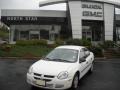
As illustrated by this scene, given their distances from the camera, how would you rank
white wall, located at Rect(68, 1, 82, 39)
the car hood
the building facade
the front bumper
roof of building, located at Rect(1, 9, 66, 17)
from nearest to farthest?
the front bumper < the car hood < white wall, located at Rect(68, 1, 82, 39) < the building facade < roof of building, located at Rect(1, 9, 66, 17)

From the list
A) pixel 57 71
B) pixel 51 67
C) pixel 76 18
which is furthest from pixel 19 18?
pixel 57 71

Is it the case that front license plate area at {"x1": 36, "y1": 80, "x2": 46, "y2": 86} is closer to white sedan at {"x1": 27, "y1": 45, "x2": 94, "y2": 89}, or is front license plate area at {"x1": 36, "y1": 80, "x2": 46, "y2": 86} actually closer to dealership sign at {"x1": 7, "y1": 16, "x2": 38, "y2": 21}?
white sedan at {"x1": 27, "y1": 45, "x2": 94, "y2": 89}

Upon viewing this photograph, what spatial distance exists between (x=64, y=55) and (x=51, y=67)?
1.33 metres

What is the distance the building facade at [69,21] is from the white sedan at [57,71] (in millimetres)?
19784

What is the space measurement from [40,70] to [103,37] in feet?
77.2

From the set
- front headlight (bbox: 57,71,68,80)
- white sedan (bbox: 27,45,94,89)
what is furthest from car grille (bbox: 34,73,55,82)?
→ front headlight (bbox: 57,71,68,80)

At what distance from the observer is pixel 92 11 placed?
2859cm

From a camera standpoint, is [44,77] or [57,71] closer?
[44,77]

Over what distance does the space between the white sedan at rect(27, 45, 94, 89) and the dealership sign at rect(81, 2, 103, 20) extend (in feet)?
67.6

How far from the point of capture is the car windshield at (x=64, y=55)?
26.3 ft

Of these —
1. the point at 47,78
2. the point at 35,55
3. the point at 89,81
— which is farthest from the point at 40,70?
the point at 35,55

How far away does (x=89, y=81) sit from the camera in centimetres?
873

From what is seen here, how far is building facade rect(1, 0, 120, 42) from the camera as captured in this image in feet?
91.4

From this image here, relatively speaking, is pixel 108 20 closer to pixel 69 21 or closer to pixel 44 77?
pixel 69 21
